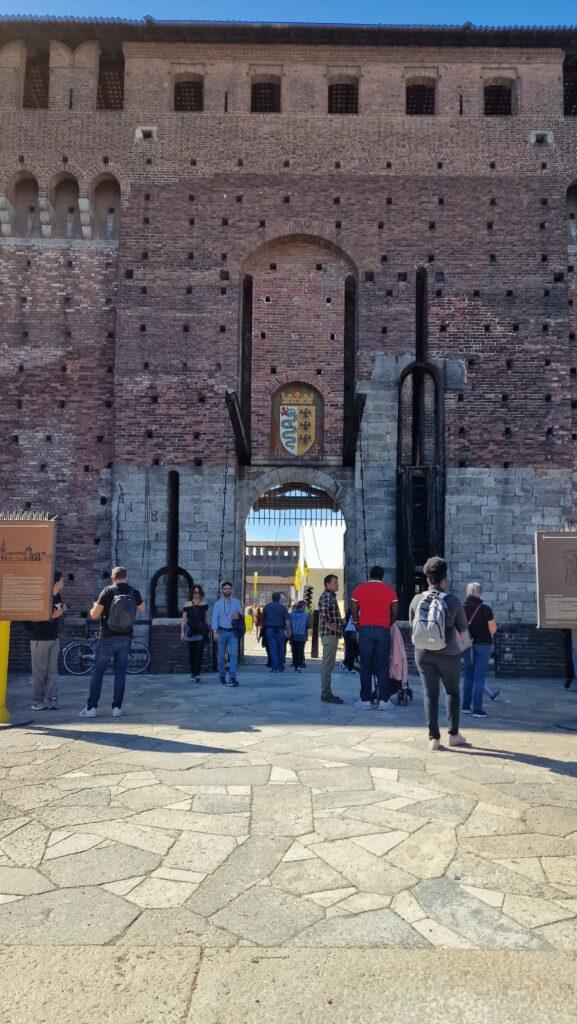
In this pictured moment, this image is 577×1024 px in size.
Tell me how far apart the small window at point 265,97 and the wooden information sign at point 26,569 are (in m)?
11.6

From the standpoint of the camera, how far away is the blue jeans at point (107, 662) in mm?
7098

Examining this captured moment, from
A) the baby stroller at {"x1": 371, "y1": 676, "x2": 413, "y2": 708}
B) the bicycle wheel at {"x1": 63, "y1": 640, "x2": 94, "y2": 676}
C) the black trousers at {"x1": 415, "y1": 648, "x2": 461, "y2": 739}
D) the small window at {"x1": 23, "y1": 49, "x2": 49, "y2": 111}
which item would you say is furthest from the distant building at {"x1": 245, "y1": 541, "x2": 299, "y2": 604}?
the black trousers at {"x1": 415, "y1": 648, "x2": 461, "y2": 739}

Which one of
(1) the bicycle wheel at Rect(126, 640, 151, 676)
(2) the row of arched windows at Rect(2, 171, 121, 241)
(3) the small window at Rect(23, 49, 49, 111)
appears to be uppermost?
(3) the small window at Rect(23, 49, 49, 111)

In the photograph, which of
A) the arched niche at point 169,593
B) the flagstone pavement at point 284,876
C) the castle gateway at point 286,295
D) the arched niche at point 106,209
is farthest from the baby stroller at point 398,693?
the arched niche at point 106,209

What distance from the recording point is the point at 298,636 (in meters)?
13.2

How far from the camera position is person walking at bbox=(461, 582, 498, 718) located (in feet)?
24.8

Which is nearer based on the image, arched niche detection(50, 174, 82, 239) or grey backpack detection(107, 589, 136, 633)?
grey backpack detection(107, 589, 136, 633)

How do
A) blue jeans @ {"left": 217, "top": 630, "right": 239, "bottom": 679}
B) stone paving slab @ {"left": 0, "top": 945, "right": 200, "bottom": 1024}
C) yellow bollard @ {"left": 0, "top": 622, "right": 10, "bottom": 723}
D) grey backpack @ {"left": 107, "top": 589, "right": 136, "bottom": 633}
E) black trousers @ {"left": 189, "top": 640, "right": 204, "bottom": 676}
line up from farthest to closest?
1. black trousers @ {"left": 189, "top": 640, "right": 204, "bottom": 676}
2. blue jeans @ {"left": 217, "top": 630, "right": 239, "bottom": 679}
3. grey backpack @ {"left": 107, "top": 589, "right": 136, "bottom": 633}
4. yellow bollard @ {"left": 0, "top": 622, "right": 10, "bottom": 723}
5. stone paving slab @ {"left": 0, "top": 945, "right": 200, "bottom": 1024}

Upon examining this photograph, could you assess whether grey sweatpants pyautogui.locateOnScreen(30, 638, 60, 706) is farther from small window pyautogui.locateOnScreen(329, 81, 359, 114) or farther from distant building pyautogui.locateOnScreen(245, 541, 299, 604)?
distant building pyautogui.locateOnScreen(245, 541, 299, 604)

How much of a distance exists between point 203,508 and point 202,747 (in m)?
8.36

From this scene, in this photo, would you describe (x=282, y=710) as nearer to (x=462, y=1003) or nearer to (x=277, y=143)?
(x=462, y=1003)

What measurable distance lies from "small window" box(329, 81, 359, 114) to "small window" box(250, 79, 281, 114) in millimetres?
1152

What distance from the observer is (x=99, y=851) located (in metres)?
3.35

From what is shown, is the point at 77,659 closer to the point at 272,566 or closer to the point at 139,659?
the point at 139,659
